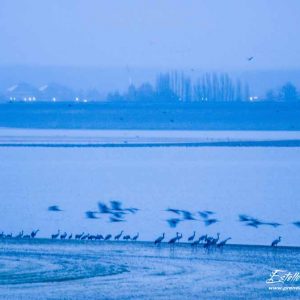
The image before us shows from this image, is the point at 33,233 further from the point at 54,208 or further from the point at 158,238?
the point at 54,208

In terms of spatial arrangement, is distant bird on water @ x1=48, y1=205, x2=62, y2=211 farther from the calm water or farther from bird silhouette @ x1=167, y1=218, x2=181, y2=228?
the calm water

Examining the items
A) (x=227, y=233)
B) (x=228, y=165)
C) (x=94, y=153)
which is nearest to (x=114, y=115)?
(x=94, y=153)

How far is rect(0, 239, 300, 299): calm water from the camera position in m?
7.45

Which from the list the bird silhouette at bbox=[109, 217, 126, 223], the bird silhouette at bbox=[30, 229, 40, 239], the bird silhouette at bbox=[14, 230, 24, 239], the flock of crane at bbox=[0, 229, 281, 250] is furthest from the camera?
the bird silhouette at bbox=[109, 217, 126, 223]

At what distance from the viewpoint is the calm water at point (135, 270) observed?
7453 millimetres

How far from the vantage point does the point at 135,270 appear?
8.26m

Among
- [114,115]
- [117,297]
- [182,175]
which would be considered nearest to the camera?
[117,297]

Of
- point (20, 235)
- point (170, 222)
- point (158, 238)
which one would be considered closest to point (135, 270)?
point (158, 238)

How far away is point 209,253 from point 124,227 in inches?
102

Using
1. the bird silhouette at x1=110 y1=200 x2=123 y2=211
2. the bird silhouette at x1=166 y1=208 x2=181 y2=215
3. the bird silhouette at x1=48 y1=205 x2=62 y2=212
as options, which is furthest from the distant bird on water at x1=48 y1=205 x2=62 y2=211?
the bird silhouette at x1=166 y1=208 x2=181 y2=215

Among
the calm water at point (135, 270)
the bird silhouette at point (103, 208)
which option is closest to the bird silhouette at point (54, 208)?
the bird silhouette at point (103, 208)

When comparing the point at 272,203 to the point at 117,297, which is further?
the point at 272,203

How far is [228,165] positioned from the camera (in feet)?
71.1

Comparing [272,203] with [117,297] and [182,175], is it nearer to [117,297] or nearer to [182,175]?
[182,175]
